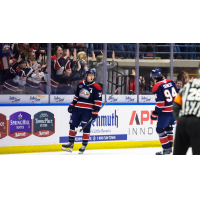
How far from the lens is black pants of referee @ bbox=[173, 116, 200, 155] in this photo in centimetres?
311

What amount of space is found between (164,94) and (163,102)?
14 cm

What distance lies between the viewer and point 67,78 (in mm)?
6828

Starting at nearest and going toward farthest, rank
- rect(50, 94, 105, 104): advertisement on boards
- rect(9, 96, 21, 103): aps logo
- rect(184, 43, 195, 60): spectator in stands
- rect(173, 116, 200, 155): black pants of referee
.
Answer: rect(173, 116, 200, 155): black pants of referee, rect(9, 96, 21, 103): aps logo, rect(50, 94, 105, 104): advertisement on boards, rect(184, 43, 195, 60): spectator in stands

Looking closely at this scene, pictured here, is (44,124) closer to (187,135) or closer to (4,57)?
(4,57)

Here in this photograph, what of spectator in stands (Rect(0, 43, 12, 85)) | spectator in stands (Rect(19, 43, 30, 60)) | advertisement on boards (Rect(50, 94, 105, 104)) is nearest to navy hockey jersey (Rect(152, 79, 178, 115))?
advertisement on boards (Rect(50, 94, 105, 104))

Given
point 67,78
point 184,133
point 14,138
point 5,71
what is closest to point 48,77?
point 67,78

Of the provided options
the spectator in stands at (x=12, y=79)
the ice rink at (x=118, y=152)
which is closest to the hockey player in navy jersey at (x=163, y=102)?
the ice rink at (x=118, y=152)

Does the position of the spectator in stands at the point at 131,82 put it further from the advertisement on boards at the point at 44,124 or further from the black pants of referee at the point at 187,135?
the black pants of referee at the point at 187,135

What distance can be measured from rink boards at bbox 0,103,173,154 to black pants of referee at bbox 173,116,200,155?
12.1 feet

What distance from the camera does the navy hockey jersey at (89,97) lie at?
621cm

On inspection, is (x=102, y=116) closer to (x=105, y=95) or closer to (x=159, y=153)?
(x=105, y=95)

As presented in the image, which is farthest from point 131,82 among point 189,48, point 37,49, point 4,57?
point 4,57

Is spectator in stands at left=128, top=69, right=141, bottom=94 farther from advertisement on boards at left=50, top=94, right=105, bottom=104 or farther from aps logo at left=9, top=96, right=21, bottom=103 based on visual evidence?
aps logo at left=9, top=96, right=21, bottom=103

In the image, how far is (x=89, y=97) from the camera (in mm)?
6238
